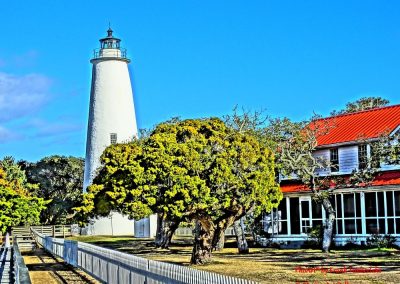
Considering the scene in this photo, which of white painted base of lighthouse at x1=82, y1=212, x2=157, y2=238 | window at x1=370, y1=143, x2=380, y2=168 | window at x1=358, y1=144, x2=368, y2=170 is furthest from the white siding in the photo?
white painted base of lighthouse at x1=82, y1=212, x2=157, y2=238

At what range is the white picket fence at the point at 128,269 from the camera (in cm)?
1115

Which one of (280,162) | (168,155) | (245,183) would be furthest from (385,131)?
(168,155)

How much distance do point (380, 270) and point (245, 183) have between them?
6421 millimetres

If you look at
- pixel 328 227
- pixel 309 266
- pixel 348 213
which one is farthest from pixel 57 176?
pixel 309 266

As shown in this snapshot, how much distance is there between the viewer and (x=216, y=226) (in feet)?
92.2

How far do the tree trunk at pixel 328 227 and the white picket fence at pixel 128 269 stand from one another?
12.3 metres

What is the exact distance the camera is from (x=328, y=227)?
3597cm

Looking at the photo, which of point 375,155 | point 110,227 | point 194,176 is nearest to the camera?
point 194,176

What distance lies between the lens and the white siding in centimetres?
3972

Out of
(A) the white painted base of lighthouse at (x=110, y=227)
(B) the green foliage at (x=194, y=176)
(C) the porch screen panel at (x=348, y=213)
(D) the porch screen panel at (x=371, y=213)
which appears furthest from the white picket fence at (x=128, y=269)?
(A) the white painted base of lighthouse at (x=110, y=227)

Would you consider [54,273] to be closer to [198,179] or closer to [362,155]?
[198,179]

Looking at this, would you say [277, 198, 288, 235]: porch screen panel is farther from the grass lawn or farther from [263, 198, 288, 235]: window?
the grass lawn

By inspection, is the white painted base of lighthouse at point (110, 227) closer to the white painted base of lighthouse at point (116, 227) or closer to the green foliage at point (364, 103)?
the white painted base of lighthouse at point (116, 227)

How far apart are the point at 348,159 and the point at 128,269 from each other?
85.0 ft
